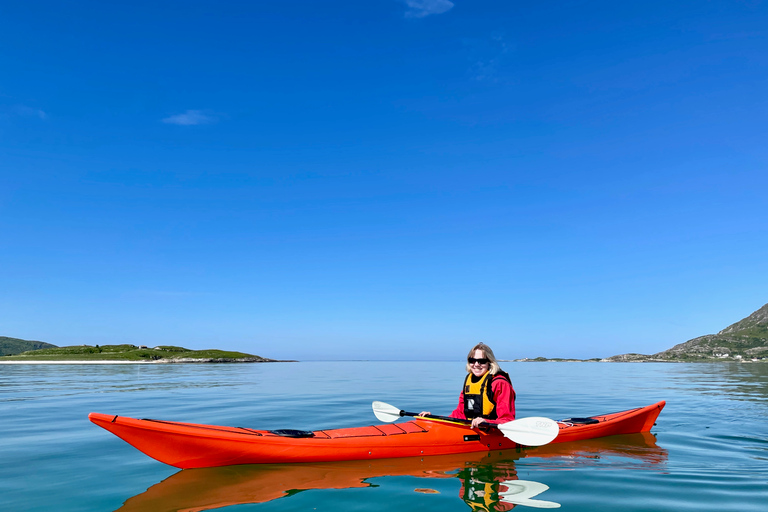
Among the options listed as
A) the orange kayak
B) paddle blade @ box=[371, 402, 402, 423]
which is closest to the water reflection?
the orange kayak

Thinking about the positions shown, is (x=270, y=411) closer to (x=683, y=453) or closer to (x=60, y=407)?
(x=60, y=407)

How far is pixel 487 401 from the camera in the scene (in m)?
8.48

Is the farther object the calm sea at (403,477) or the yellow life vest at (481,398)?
the yellow life vest at (481,398)

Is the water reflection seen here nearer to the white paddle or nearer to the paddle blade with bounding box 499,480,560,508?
the paddle blade with bounding box 499,480,560,508

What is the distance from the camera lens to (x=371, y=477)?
662 centimetres

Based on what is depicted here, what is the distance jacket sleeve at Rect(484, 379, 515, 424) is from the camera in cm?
812

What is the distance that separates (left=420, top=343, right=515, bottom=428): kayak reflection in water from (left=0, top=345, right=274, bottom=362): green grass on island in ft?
282

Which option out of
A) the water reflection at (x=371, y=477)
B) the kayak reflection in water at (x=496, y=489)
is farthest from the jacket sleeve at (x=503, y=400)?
the kayak reflection in water at (x=496, y=489)

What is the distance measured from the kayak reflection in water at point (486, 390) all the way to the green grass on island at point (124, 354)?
282 ft

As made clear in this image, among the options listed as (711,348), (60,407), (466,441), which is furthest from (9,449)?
(711,348)

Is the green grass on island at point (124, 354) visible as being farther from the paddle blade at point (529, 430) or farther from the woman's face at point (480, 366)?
the paddle blade at point (529, 430)

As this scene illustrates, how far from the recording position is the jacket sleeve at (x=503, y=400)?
8.12 metres

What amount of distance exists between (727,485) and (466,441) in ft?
12.5

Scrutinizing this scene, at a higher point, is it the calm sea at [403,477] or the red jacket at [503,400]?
the red jacket at [503,400]
